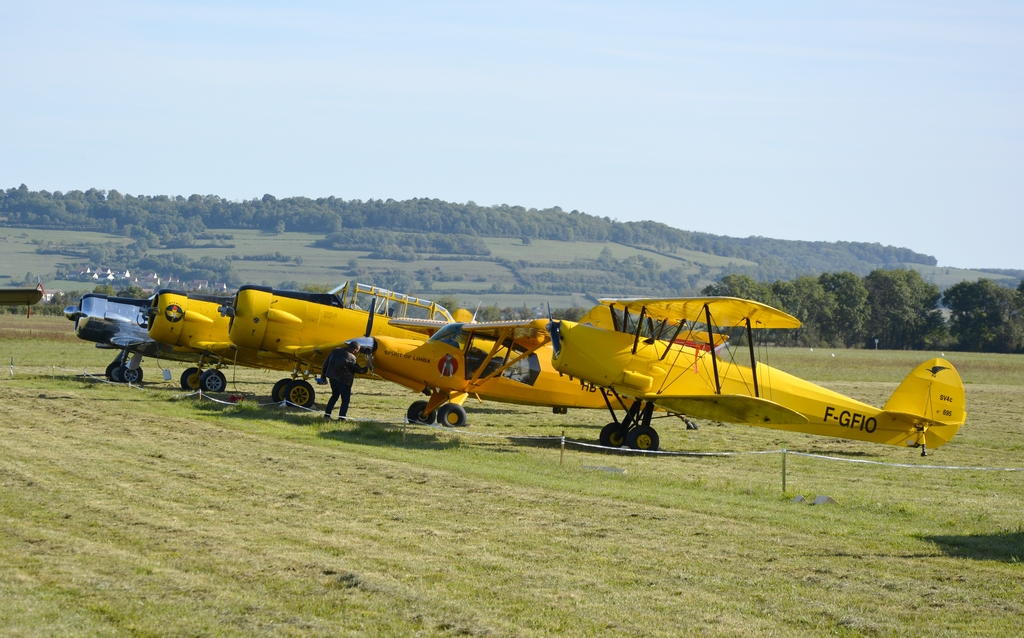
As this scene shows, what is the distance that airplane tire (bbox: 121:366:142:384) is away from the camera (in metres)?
25.8

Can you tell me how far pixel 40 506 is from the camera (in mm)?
9797

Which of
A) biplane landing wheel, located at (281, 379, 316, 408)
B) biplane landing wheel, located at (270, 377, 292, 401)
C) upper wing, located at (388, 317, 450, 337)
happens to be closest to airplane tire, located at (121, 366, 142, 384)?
biplane landing wheel, located at (270, 377, 292, 401)

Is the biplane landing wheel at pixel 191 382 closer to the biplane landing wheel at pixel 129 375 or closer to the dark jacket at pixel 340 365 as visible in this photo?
the biplane landing wheel at pixel 129 375

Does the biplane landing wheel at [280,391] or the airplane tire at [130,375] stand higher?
the biplane landing wheel at [280,391]

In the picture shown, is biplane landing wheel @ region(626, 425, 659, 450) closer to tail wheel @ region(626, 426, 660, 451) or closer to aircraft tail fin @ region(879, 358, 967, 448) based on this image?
tail wheel @ region(626, 426, 660, 451)

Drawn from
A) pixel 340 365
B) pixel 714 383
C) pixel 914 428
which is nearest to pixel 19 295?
pixel 340 365

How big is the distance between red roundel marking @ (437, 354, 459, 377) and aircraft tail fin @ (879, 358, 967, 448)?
293 inches

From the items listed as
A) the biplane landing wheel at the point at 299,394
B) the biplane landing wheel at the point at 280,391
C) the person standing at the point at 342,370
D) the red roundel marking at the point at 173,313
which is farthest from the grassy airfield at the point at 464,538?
the red roundel marking at the point at 173,313

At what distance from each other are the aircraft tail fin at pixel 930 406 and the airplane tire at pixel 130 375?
17539mm

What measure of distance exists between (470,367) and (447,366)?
1.67 feet

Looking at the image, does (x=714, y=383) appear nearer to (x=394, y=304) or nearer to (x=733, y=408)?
(x=733, y=408)

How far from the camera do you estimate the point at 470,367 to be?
63.0ft

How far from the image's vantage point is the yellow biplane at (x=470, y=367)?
743 inches

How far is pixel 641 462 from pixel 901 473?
3.70 m
